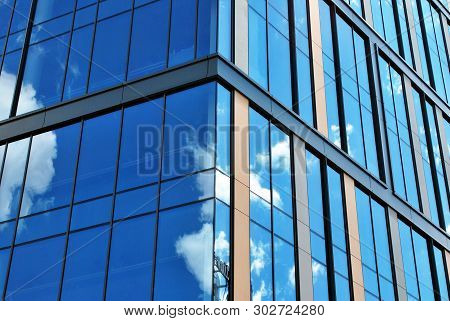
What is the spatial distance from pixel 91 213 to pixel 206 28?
7.16 m

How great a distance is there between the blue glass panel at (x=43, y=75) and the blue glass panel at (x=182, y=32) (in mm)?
4883

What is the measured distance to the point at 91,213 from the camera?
22641 mm

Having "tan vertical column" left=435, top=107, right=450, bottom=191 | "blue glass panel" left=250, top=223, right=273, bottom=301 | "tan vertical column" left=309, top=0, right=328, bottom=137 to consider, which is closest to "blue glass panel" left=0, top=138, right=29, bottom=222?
"blue glass panel" left=250, top=223, right=273, bottom=301

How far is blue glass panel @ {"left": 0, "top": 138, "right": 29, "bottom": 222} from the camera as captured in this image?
2469cm

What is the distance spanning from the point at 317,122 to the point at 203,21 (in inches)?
266

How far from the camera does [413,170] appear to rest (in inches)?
1390

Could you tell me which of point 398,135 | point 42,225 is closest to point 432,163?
point 398,135

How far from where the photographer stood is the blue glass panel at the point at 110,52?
82.3 feet

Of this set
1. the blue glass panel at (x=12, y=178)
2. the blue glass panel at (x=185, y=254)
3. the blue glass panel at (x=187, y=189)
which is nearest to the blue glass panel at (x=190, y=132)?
the blue glass panel at (x=187, y=189)

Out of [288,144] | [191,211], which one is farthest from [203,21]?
[191,211]

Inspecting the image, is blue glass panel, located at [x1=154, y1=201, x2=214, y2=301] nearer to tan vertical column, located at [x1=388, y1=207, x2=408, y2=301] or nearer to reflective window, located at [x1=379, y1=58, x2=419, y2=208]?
tan vertical column, located at [x1=388, y1=207, x2=408, y2=301]

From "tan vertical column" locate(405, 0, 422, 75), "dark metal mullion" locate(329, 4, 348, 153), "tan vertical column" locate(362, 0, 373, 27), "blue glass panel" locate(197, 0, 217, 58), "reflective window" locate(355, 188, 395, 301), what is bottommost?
"reflective window" locate(355, 188, 395, 301)

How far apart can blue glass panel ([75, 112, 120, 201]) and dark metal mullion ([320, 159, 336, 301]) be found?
26.8 ft
